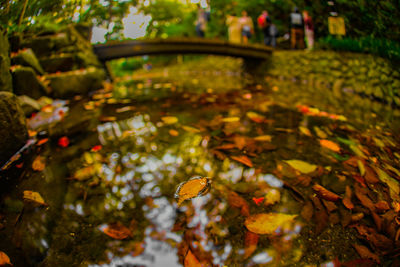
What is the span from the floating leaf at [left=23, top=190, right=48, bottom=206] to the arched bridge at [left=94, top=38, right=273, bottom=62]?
620 cm

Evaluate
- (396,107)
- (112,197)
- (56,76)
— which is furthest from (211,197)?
(56,76)

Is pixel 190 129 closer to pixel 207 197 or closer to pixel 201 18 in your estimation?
pixel 207 197

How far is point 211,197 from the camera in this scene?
1158 mm

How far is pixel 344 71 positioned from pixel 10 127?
6271 mm

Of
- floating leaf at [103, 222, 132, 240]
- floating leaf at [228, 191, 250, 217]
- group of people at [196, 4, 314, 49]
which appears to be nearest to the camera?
floating leaf at [103, 222, 132, 240]

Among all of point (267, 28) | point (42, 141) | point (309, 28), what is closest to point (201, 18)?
point (267, 28)

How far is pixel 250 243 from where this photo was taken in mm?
884

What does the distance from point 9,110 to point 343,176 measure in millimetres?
2683

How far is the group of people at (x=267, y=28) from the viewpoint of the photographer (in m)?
7.00

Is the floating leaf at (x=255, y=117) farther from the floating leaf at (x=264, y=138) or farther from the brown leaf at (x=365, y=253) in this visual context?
the brown leaf at (x=365, y=253)

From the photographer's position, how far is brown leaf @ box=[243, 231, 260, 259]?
2.77 feet

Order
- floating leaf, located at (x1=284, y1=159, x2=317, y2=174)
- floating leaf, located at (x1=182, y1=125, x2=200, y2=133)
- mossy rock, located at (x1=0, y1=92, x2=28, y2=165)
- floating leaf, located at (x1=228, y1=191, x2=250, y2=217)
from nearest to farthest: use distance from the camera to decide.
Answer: floating leaf, located at (x1=228, y1=191, x2=250, y2=217) → floating leaf, located at (x1=284, y1=159, x2=317, y2=174) → mossy rock, located at (x1=0, y1=92, x2=28, y2=165) → floating leaf, located at (x1=182, y1=125, x2=200, y2=133)

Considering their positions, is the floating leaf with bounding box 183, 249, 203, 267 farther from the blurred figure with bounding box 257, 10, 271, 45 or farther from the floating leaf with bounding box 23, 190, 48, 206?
the blurred figure with bounding box 257, 10, 271, 45

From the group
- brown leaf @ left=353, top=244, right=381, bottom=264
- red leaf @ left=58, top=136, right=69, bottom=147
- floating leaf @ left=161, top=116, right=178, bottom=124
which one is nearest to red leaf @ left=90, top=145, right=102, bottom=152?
red leaf @ left=58, top=136, right=69, bottom=147
